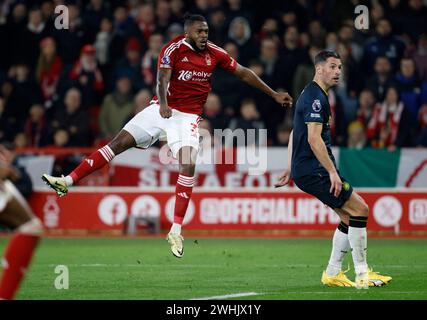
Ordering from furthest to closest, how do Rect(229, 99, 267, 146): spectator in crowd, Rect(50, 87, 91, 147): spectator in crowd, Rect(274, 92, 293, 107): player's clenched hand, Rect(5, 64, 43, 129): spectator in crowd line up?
Answer: 1. Rect(5, 64, 43, 129): spectator in crowd
2. Rect(50, 87, 91, 147): spectator in crowd
3. Rect(229, 99, 267, 146): spectator in crowd
4. Rect(274, 92, 293, 107): player's clenched hand

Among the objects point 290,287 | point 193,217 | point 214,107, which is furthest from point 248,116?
point 290,287

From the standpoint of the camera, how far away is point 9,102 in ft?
66.3

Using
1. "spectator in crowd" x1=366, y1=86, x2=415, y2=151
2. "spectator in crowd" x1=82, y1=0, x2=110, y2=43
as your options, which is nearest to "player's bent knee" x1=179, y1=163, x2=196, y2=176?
"spectator in crowd" x1=366, y1=86, x2=415, y2=151

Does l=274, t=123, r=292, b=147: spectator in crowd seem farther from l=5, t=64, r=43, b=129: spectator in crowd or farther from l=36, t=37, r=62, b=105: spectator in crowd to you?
l=5, t=64, r=43, b=129: spectator in crowd

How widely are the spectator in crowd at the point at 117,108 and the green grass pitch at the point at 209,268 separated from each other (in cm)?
300

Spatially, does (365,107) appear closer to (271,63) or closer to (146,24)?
(271,63)

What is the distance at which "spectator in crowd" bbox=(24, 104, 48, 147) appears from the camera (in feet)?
64.6

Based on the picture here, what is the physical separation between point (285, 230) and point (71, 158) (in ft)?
13.1

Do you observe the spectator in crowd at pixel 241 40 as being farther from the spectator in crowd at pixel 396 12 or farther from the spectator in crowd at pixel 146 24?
the spectator in crowd at pixel 396 12

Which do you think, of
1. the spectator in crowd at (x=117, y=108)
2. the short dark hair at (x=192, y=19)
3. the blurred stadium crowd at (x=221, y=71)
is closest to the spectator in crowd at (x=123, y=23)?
the blurred stadium crowd at (x=221, y=71)

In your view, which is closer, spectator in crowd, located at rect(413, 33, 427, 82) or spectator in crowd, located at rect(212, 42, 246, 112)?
spectator in crowd, located at rect(212, 42, 246, 112)

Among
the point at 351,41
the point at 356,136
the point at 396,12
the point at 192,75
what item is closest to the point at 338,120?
the point at 356,136

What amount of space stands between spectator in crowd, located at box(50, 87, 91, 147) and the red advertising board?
1.54 metres
